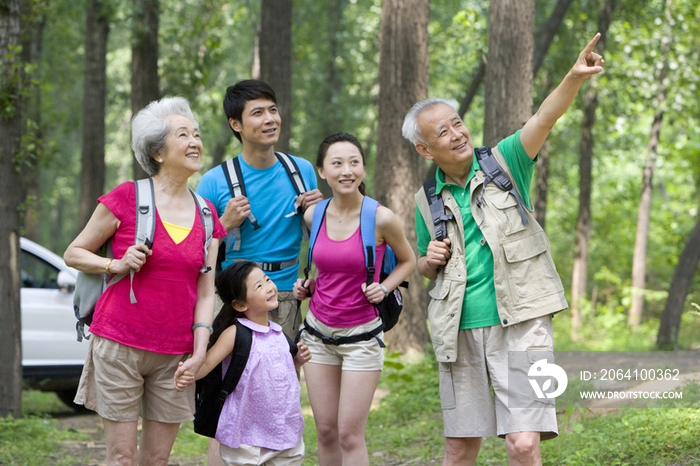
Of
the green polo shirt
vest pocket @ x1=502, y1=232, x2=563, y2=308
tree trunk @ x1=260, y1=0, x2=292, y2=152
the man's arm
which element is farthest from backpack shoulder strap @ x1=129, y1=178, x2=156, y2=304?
tree trunk @ x1=260, y1=0, x2=292, y2=152

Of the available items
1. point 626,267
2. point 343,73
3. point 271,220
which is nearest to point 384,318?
point 271,220

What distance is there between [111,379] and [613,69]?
14.7 meters

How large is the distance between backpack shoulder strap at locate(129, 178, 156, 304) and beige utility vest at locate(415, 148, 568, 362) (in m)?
1.44

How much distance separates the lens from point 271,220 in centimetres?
396

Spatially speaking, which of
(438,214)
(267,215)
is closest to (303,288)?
(267,215)

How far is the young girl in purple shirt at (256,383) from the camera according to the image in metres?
3.32

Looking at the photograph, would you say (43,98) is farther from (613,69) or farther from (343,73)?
(613,69)

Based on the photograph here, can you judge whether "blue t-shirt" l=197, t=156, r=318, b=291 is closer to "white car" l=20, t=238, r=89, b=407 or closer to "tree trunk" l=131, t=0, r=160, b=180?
"white car" l=20, t=238, r=89, b=407

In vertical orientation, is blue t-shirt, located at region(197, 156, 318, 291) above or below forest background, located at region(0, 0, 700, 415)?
below

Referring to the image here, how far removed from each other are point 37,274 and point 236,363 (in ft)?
18.2

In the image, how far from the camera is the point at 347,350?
12.2ft

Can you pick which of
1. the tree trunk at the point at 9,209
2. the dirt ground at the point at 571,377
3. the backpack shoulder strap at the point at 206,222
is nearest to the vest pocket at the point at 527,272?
the backpack shoulder strap at the point at 206,222

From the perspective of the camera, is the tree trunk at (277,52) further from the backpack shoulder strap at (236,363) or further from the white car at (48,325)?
the backpack shoulder strap at (236,363)

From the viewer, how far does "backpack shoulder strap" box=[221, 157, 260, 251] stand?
12.8 ft
